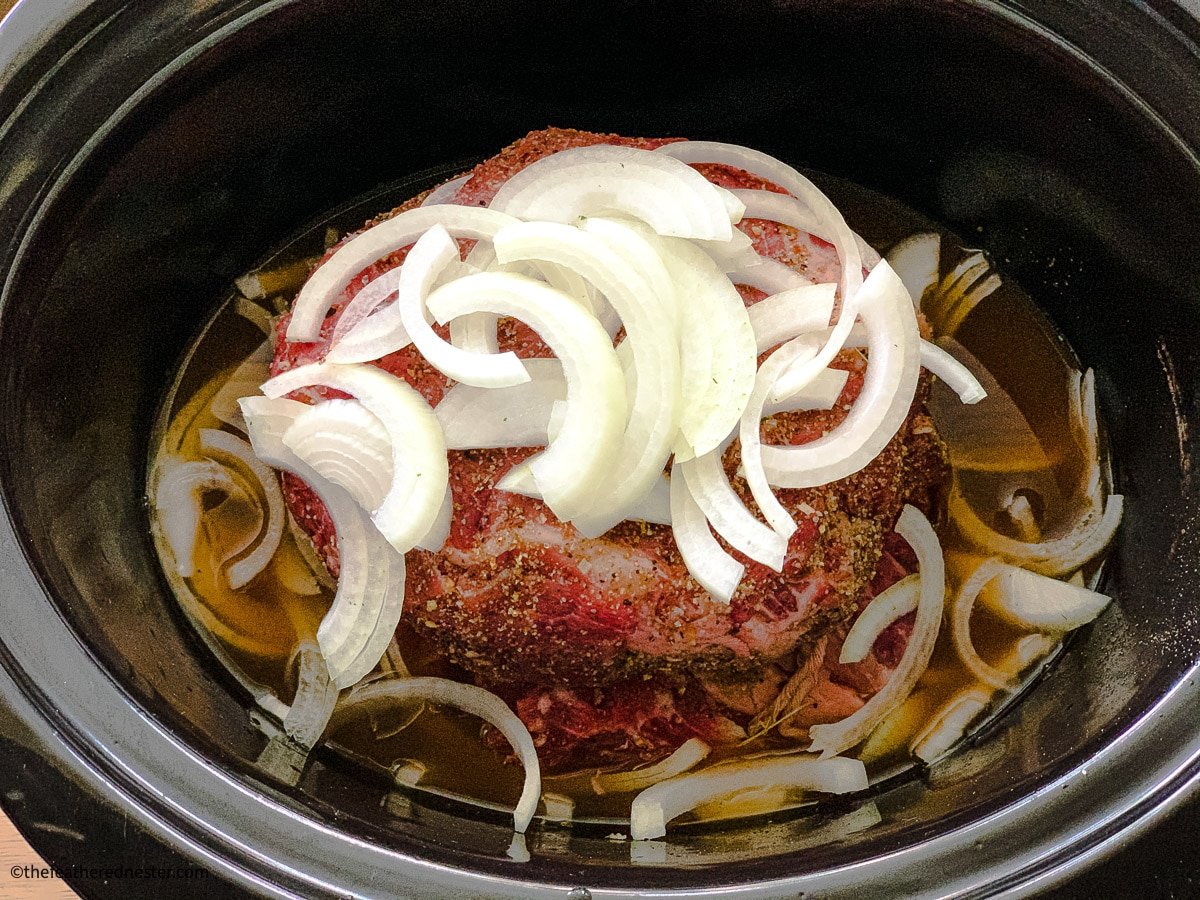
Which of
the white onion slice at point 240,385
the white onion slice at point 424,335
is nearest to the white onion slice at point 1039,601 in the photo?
the white onion slice at point 424,335

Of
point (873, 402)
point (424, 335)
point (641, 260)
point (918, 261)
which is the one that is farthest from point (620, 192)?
point (918, 261)

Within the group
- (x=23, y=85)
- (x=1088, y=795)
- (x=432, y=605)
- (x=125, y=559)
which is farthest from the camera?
(x=125, y=559)

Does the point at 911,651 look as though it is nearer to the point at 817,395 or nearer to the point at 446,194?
the point at 817,395

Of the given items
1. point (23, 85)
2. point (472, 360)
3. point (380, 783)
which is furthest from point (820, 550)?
point (23, 85)

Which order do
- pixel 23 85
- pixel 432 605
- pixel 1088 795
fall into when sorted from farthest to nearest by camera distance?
pixel 432 605
pixel 23 85
pixel 1088 795

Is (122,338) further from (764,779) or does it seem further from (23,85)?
(764,779)

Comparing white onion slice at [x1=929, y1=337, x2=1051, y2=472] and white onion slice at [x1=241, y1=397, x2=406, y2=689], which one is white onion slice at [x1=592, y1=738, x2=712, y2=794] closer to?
white onion slice at [x1=241, y1=397, x2=406, y2=689]
